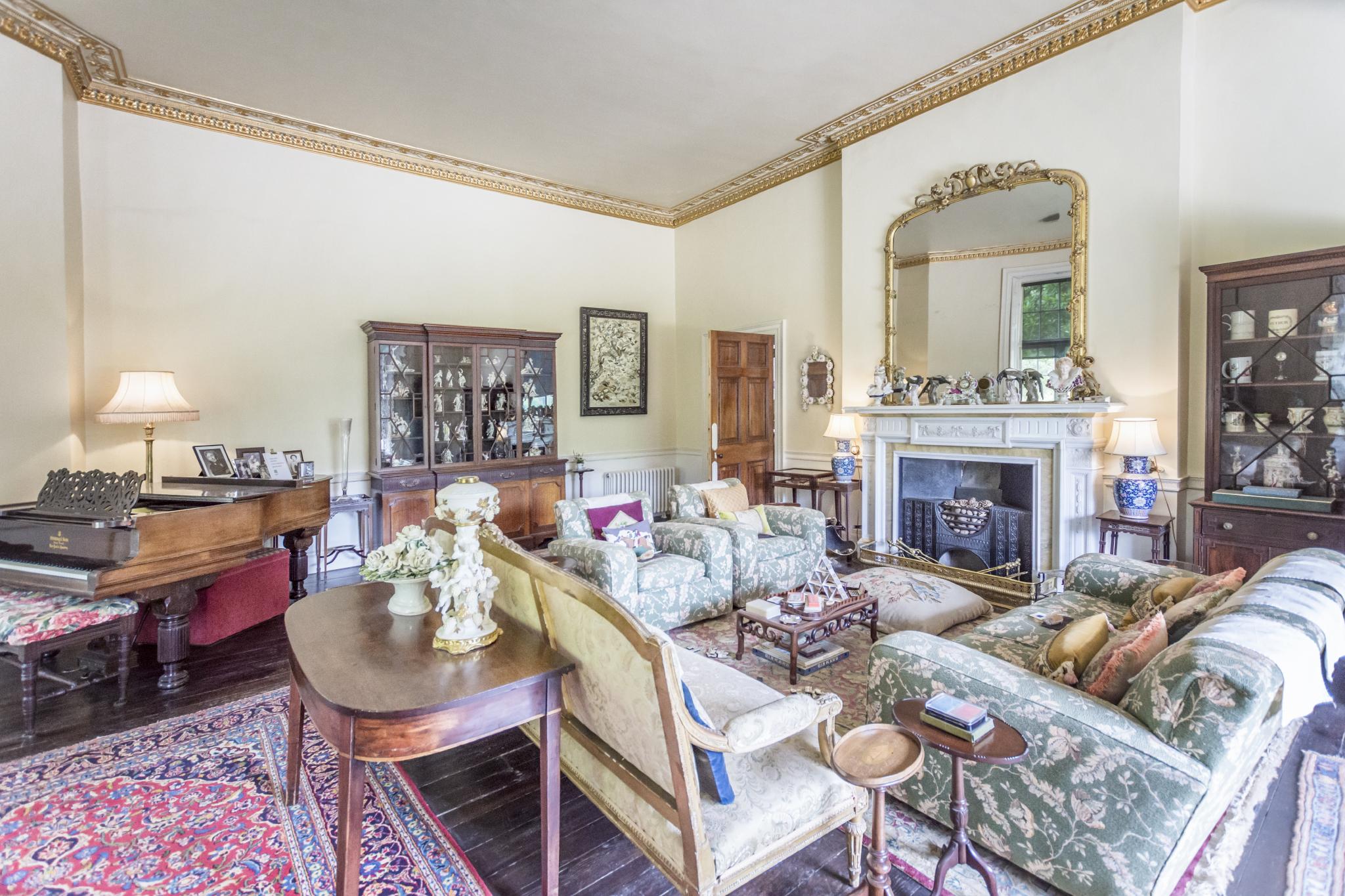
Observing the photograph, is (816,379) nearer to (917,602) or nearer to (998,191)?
(998,191)

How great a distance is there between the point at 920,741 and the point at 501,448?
5056 millimetres

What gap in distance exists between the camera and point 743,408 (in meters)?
6.55

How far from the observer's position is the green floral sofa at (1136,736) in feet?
5.24

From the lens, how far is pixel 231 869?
197cm

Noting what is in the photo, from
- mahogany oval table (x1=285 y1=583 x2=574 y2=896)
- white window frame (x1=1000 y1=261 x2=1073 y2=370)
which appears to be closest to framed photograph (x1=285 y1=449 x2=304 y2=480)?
mahogany oval table (x1=285 y1=583 x2=574 y2=896)

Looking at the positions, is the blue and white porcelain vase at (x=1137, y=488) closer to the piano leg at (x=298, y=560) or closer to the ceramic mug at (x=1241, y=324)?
the ceramic mug at (x=1241, y=324)

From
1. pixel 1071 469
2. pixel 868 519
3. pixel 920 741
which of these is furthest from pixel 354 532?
pixel 1071 469

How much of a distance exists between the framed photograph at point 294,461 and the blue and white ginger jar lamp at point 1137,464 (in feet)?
19.1

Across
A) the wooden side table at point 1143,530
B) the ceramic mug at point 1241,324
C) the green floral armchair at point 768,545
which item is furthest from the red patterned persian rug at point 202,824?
the ceramic mug at point 1241,324

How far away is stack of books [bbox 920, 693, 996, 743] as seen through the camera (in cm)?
163

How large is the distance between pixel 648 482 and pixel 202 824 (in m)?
5.72

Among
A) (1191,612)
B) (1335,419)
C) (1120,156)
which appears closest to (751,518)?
(1191,612)

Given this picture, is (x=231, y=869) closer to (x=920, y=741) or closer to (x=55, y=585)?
(x=55, y=585)

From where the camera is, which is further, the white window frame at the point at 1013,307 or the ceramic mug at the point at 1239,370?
the white window frame at the point at 1013,307
